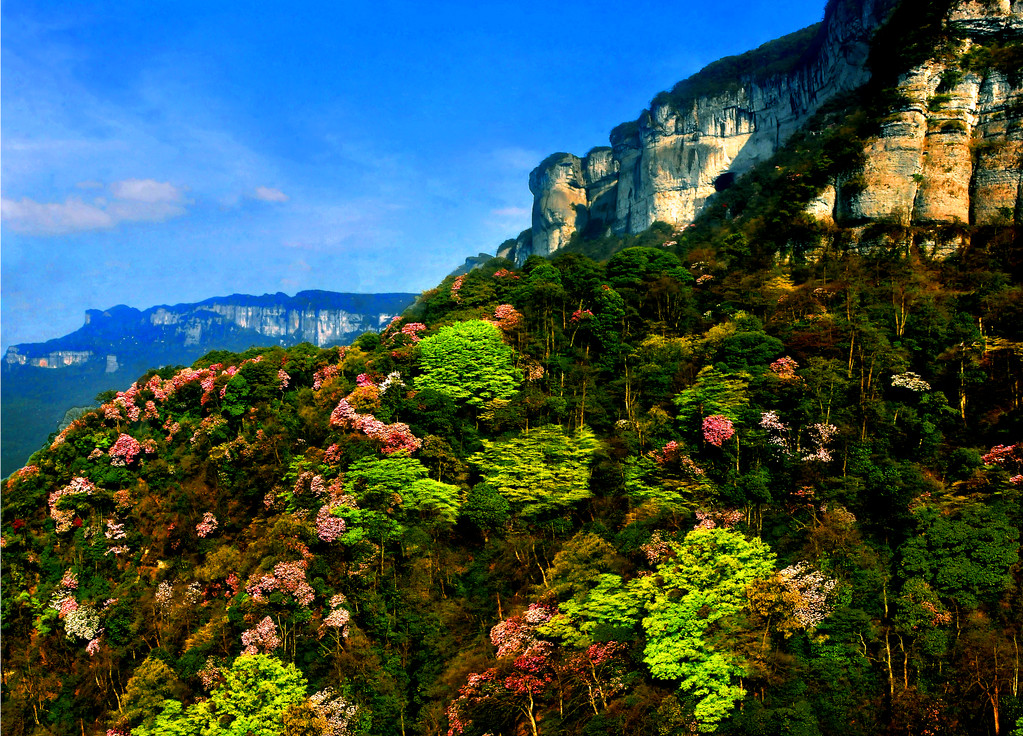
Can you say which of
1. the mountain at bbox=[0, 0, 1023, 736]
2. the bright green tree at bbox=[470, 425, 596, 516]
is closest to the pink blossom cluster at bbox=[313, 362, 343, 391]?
the mountain at bbox=[0, 0, 1023, 736]

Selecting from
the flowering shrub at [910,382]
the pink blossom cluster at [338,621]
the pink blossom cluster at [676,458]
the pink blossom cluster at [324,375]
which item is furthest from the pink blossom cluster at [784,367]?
the pink blossom cluster at [324,375]

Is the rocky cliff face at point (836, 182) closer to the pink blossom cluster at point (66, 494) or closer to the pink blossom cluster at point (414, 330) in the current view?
the pink blossom cluster at point (414, 330)

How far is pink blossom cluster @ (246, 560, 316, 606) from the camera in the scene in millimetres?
27453

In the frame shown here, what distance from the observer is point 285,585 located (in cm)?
2761

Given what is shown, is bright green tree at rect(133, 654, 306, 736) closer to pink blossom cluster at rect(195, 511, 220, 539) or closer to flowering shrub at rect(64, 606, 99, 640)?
flowering shrub at rect(64, 606, 99, 640)

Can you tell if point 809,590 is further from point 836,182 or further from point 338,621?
point 836,182

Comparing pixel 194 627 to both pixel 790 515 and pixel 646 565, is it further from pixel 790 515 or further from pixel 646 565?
pixel 790 515

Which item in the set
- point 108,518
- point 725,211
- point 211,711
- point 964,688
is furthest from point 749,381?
point 725,211

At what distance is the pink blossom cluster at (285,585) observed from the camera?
27.5 m

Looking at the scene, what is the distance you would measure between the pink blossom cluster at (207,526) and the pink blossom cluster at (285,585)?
25.4ft

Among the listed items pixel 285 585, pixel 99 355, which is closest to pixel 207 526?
pixel 285 585

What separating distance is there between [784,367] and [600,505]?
10.9 metres

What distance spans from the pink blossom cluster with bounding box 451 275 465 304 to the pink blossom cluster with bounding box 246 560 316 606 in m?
21.4

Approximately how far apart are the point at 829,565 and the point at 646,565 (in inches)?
234
